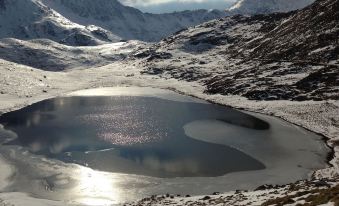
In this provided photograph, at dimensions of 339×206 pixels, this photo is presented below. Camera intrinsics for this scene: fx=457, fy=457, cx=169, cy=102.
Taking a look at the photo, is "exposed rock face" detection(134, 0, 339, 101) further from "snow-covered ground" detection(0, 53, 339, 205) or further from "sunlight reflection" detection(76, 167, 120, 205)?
"sunlight reflection" detection(76, 167, 120, 205)

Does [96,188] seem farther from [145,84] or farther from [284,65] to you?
[145,84]

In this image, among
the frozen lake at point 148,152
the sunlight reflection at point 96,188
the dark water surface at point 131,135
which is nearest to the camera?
the sunlight reflection at point 96,188

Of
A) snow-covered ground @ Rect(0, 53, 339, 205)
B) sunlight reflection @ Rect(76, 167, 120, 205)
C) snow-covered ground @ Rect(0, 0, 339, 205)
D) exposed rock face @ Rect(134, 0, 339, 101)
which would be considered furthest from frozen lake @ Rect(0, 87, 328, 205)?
exposed rock face @ Rect(134, 0, 339, 101)

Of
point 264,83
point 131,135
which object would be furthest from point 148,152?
point 264,83

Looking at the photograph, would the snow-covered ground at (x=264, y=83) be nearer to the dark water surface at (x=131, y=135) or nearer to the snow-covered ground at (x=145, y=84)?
the snow-covered ground at (x=145, y=84)

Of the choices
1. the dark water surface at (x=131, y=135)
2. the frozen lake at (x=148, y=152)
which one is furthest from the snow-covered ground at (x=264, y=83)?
the dark water surface at (x=131, y=135)

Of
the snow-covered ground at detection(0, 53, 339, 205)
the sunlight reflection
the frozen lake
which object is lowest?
the sunlight reflection
